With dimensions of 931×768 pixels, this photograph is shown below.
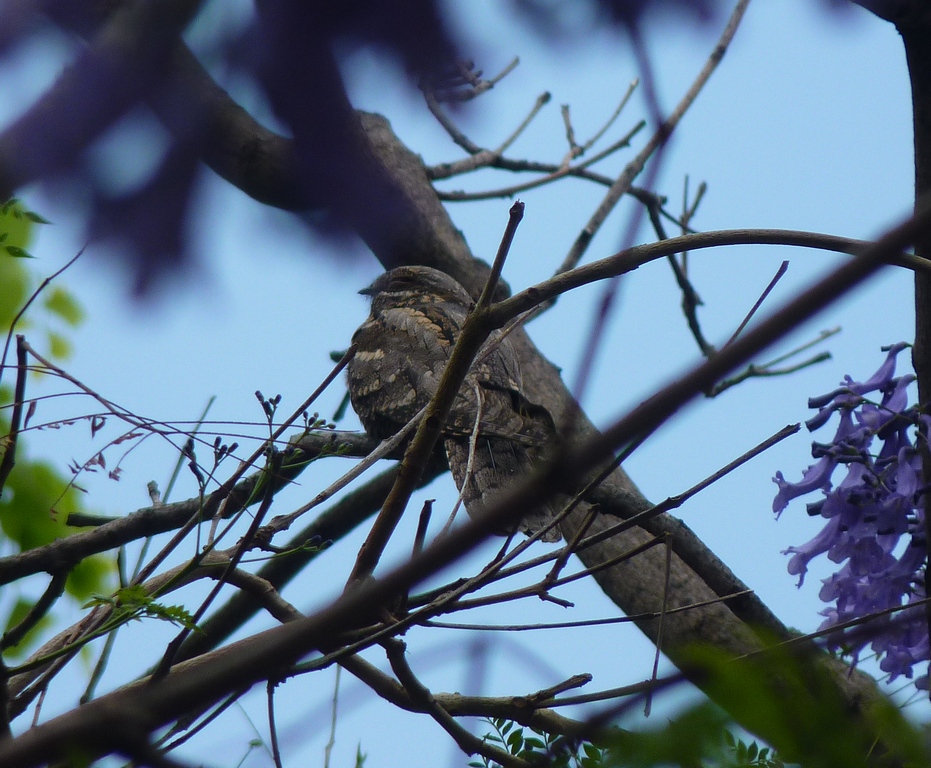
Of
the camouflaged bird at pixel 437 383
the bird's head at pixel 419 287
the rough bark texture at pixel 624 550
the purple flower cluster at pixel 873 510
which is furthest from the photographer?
the bird's head at pixel 419 287

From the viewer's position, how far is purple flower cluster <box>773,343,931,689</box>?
154 centimetres

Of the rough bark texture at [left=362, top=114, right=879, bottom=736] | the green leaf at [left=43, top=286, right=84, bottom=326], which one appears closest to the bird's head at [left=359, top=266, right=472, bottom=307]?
the rough bark texture at [left=362, top=114, right=879, bottom=736]

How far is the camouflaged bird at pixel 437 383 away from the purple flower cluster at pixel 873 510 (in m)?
0.81

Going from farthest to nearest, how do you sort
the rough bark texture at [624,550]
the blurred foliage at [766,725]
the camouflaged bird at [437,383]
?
the camouflaged bird at [437,383] → the rough bark texture at [624,550] → the blurred foliage at [766,725]

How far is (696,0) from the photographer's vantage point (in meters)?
1.24

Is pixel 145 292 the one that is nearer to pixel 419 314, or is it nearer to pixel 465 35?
pixel 465 35

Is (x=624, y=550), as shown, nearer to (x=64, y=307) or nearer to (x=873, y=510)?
(x=873, y=510)

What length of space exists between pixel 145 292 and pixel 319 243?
424 millimetres

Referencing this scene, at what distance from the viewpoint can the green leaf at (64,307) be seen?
9.34 ft

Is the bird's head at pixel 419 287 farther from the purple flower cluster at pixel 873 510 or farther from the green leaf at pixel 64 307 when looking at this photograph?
the purple flower cluster at pixel 873 510

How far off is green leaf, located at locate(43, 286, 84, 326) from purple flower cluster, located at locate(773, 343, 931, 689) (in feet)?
7.24

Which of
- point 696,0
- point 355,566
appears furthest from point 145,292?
point 696,0

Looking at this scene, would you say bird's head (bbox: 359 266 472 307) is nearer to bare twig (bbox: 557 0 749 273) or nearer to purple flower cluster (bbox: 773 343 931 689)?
bare twig (bbox: 557 0 749 273)

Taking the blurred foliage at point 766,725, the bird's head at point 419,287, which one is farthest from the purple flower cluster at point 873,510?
the bird's head at point 419,287
